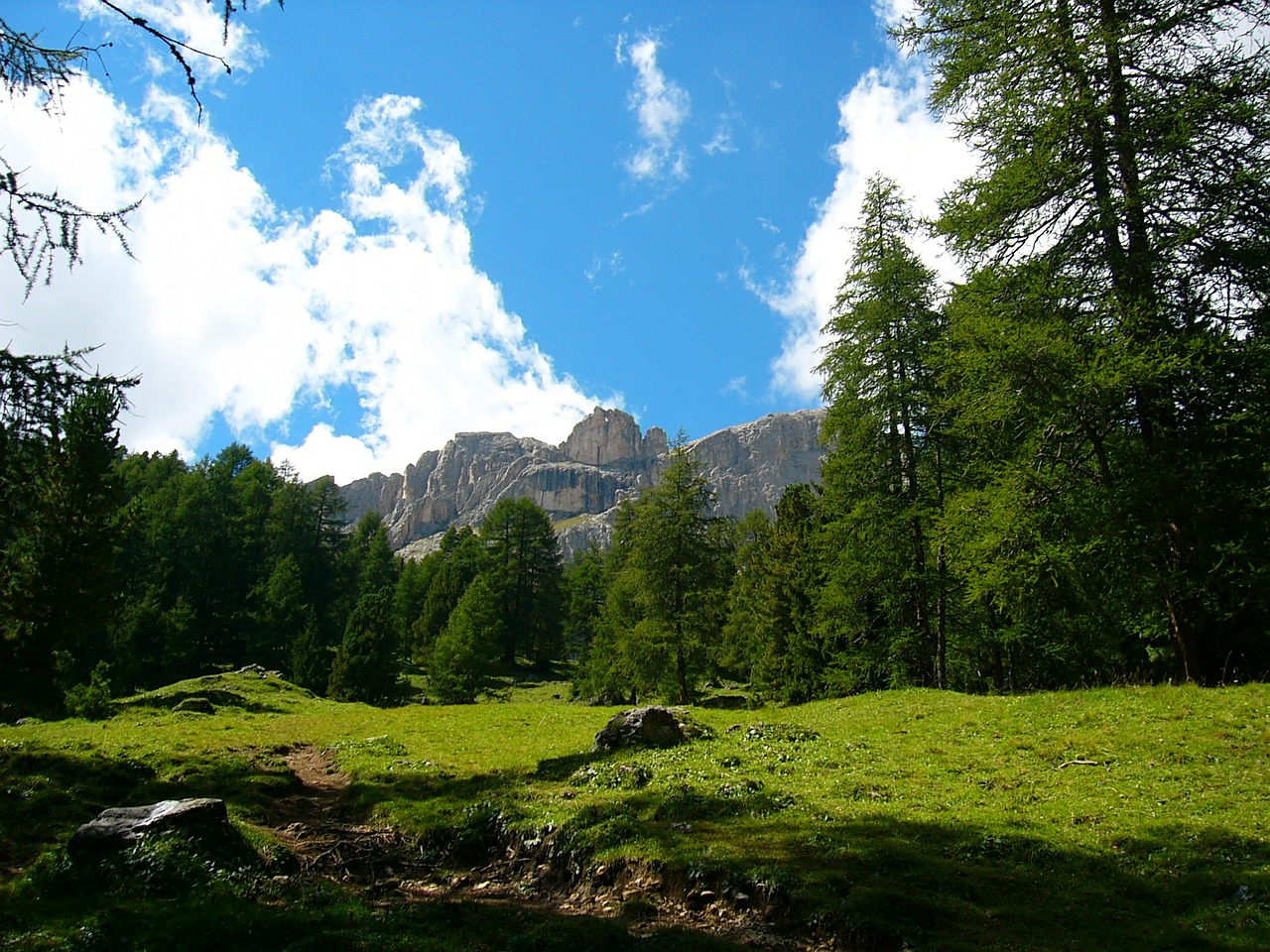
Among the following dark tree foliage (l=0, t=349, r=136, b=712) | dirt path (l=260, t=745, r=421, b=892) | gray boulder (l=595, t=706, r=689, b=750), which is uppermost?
dark tree foliage (l=0, t=349, r=136, b=712)

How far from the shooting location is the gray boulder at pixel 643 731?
14125 millimetres

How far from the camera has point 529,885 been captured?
29.4ft

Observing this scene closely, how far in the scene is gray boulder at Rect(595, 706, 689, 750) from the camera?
46.3 ft

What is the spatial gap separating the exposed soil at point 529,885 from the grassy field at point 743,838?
0.04 meters

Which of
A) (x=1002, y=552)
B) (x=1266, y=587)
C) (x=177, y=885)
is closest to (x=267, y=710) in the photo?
(x=177, y=885)

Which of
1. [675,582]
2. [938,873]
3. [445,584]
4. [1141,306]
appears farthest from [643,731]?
[445,584]

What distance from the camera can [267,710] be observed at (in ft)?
91.0

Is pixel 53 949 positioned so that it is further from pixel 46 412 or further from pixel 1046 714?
pixel 1046 714

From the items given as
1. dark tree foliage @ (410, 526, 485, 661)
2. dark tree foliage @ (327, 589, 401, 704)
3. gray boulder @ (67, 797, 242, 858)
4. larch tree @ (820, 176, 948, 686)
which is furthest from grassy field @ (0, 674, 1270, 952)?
dark tree foliage @ (410, 526, 485, 661)

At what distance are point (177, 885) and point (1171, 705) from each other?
14.6 m

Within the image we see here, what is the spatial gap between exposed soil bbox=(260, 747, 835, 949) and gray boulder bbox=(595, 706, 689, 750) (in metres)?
4.49

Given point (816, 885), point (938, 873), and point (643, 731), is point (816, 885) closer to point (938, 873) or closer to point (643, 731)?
point (938, 873)

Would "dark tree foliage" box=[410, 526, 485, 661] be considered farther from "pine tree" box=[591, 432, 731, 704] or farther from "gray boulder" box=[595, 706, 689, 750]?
"gray boulder" box=[595, 706, 689, 750]

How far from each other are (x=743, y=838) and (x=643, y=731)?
18.4 feet
